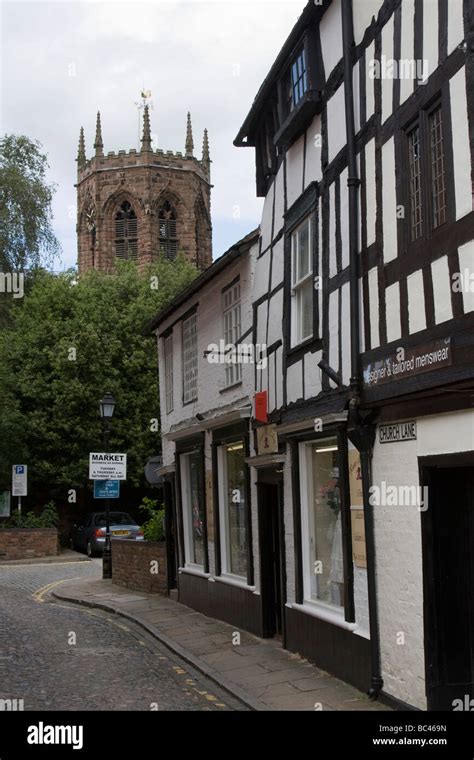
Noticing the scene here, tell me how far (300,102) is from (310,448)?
4.18m

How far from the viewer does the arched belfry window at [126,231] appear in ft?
200

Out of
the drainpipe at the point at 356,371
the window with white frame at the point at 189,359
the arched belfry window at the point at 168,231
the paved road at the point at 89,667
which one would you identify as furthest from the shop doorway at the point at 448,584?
the arched belfry window at the point at 168,231

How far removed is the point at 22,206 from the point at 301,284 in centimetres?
2291

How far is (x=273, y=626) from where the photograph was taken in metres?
12.9

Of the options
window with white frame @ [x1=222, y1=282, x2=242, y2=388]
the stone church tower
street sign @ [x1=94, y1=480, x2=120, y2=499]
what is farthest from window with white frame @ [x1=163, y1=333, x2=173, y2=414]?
the stone church tower

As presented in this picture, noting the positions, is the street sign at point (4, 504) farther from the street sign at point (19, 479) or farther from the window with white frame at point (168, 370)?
the window with white frame at point (168, 370)

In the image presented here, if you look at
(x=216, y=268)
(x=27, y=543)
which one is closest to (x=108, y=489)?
(x=27, y=543)

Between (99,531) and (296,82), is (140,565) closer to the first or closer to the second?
(99,531)

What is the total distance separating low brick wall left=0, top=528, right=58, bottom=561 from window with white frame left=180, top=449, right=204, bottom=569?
12989 mm

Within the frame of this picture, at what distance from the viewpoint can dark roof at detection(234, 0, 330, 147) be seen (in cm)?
1057

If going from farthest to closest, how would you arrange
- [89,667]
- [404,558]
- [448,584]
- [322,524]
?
[89,667] → [322,524] → [404,558] → [448,584]

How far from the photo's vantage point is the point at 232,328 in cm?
1494

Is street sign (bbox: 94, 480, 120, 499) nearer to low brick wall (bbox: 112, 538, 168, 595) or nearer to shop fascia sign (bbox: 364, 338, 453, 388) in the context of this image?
low brick wall (bbox: 112, 538, 168, 595)
